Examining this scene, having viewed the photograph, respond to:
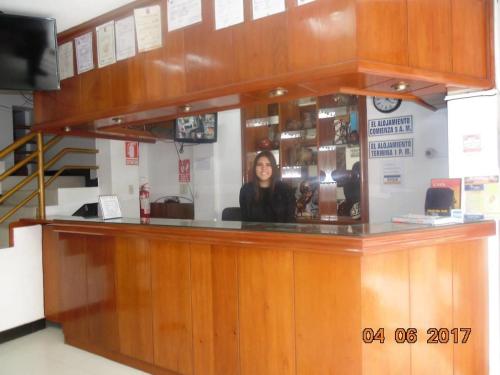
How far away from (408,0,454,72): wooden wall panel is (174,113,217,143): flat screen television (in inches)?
132

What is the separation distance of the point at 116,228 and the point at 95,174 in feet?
8.07

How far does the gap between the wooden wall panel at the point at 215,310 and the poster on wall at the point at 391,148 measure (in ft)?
8.39

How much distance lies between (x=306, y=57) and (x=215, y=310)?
1576 mm

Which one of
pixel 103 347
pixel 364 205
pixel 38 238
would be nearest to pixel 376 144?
pixel 364 205

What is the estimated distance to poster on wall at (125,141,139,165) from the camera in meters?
4.95

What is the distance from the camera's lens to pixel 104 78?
9.84ft

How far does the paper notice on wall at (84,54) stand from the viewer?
312 cm

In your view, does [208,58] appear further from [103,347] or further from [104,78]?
[103,347]

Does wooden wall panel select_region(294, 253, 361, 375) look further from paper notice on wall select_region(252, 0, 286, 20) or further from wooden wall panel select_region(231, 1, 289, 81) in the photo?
paper notice on wall select_region(252, 0, 286, 20)

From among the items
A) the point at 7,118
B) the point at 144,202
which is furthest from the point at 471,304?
the point at 7,118

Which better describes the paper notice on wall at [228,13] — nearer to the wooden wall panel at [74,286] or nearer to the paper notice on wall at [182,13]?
the paper notice on wall at [182,13]

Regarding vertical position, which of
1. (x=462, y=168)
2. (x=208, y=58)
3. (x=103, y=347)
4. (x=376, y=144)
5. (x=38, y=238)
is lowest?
(x=103, y=347)

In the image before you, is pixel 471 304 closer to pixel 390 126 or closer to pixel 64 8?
pixel 390 126

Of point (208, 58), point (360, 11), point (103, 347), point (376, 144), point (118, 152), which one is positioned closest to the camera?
point (360, 11)
